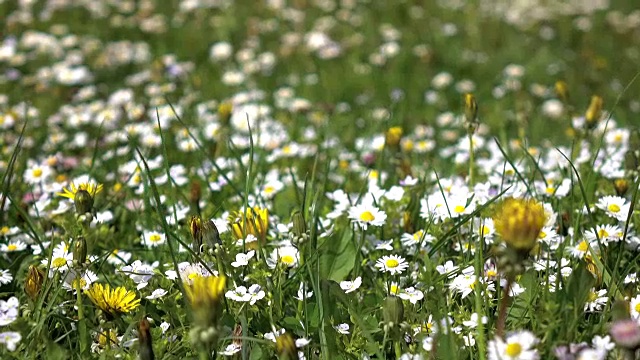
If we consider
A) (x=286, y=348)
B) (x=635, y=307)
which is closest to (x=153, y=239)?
(x=286, y=348)

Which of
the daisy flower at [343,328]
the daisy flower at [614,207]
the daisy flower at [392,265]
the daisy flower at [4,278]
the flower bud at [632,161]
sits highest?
the flower bud at [632,161]

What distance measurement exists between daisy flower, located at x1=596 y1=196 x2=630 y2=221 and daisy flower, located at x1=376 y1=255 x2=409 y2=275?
61 cm

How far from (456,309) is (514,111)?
3.02 metres

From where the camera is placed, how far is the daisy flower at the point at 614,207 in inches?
83.9

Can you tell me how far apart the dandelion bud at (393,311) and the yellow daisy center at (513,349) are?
24 centimetres

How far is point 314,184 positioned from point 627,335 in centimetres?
166

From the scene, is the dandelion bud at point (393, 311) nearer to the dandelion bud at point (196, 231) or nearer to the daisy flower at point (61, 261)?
the dandelion bud at point (196, 231)

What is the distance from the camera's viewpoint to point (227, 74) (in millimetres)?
5070

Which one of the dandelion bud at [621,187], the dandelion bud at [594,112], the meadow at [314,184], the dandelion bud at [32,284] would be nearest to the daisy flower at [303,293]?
the meadow at [314,184]

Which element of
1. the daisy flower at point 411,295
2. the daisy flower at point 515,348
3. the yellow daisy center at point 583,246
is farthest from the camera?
the yellow daisy center at point 583,246

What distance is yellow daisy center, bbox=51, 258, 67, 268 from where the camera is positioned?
194 centimetres

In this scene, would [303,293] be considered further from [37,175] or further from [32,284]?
[37,175]

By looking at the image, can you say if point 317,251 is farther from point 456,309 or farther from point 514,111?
point 514,111

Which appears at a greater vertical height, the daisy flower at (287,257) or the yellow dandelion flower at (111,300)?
the daisy flower at (287,257)
